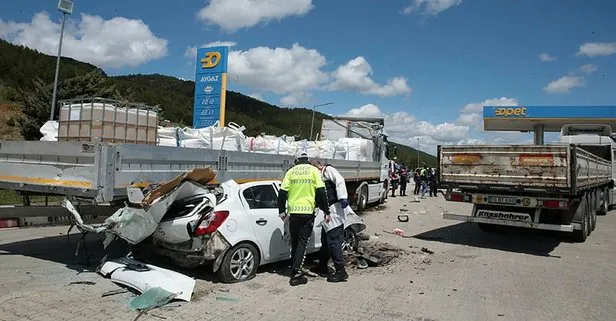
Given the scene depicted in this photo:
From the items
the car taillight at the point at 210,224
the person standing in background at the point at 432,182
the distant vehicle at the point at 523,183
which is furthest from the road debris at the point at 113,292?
the person standing in background at the point at 432,182

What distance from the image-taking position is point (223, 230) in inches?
228

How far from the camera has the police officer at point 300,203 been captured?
6177 mm

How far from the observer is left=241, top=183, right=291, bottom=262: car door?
627 cm

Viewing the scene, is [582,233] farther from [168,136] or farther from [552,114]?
[552,114]

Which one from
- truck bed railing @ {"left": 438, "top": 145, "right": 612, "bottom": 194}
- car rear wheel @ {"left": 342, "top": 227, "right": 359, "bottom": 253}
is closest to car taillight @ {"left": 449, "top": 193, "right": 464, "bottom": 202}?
truck bed railing @ {"left": 438, "top": 145, "right": 612, "bottom": 194}

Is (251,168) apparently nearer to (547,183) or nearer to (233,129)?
(233,129)

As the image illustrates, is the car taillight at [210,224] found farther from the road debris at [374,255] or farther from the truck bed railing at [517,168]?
the truck bed railing at [517,168]

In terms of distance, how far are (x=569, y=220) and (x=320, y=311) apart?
6.86 m

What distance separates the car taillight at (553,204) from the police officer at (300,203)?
5053mm

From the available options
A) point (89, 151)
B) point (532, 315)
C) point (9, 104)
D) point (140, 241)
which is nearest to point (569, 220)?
point (532, 315)

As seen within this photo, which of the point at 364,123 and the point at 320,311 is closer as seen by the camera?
the point at 320,311

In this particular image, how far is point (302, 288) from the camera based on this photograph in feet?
19.5

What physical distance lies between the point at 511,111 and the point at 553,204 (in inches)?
1041

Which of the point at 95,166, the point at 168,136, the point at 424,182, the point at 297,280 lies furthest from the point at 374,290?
the point at 424,182
